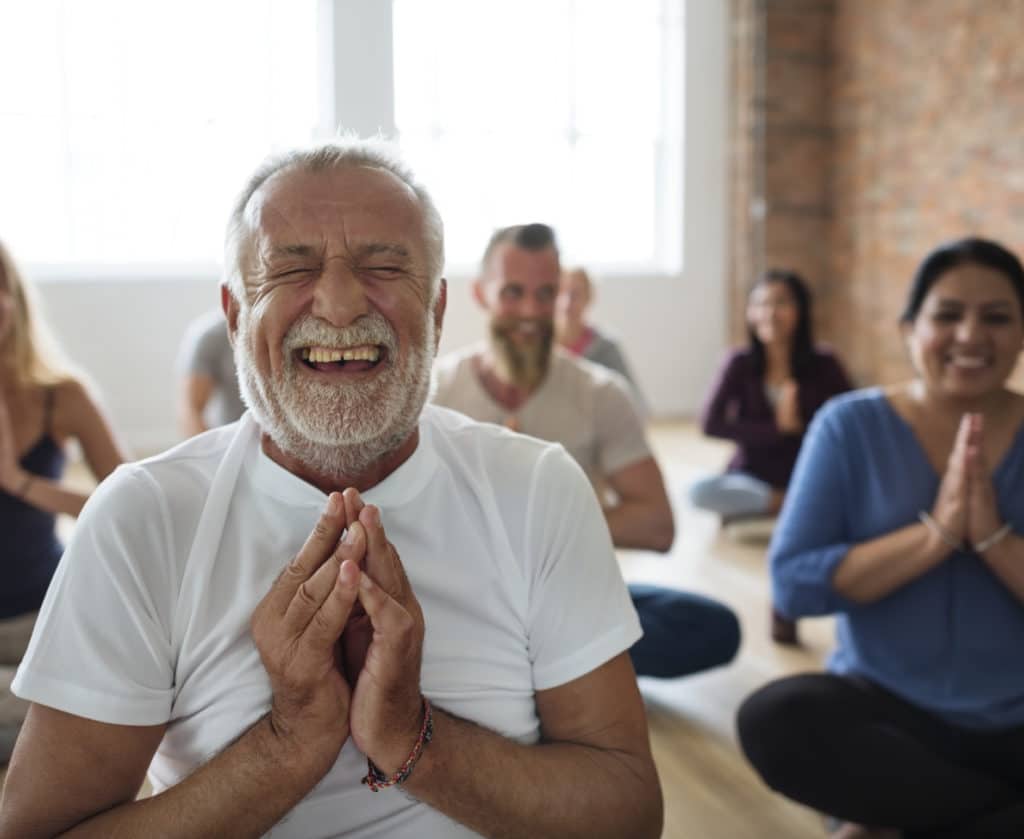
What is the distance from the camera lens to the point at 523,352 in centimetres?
270

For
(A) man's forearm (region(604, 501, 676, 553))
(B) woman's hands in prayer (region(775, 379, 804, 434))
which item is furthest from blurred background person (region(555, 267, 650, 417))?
(A) man's forearm (region(604, 501, 676, 553))

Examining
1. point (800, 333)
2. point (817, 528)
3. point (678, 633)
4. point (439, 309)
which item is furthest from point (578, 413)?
point (800, 333)

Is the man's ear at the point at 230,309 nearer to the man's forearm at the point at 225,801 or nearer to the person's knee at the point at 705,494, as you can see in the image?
the man's forearm at the point at 225,801

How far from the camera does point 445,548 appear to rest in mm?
1312

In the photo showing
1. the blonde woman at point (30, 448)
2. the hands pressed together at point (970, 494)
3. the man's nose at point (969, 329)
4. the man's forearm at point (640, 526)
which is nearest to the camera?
the hands pressed together at point (970, 494)

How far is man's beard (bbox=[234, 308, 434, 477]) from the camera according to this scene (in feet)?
4.12

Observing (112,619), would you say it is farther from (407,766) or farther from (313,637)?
(407,766)

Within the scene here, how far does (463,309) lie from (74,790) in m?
6.66

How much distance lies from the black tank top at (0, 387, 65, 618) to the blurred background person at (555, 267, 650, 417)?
70.7 inches

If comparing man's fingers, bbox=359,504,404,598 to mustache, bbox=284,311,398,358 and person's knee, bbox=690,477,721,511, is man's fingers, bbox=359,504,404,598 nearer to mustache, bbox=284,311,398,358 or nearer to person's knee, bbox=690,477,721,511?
mustache, bbox=284,311,398,358

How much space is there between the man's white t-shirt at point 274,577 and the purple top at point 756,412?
10.9ft

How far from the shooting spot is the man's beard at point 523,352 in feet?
8.80

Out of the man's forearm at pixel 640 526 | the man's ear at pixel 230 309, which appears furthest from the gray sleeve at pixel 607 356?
the man's ear at pixel 230 309

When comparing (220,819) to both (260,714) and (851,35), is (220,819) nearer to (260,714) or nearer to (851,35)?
(260,714)
